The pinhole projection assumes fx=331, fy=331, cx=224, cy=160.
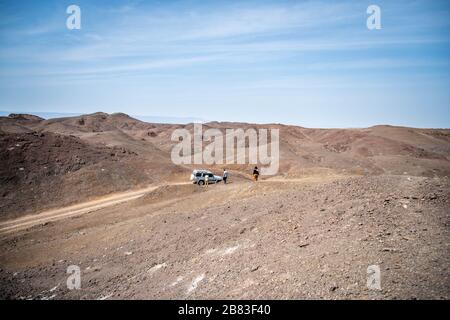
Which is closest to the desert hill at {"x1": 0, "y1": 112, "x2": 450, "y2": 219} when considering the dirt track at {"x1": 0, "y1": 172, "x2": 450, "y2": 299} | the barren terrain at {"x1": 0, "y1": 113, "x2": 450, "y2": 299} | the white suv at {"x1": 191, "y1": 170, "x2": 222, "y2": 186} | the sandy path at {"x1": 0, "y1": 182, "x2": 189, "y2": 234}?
the barren terrain at {"x1": 0, "y1": 113, "x2": 450, "y2": 299}

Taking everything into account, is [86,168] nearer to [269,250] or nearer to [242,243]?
[242,243]

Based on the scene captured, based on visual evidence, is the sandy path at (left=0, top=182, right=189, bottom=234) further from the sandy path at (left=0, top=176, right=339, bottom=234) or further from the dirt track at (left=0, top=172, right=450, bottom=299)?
the dirt track at (left=0, top=172, right=450, bottom=299)

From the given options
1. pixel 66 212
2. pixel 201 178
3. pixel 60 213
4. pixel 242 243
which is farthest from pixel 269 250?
pixel 201 178

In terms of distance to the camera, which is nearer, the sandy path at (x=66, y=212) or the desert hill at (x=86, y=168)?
the sandy path at (x=66, y=212)

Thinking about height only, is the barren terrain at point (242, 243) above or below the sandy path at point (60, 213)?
above

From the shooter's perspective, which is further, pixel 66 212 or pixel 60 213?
pixel 66 212

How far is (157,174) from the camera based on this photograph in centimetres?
4191

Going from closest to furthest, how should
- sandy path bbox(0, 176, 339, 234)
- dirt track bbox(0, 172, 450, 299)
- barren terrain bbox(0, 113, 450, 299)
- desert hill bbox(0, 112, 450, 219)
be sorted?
1. dirt track bbox(0, 172, 450, 299)
2. barren terrain bbox(0, 113, 450, 299)
3. sandy path bbox(0, 176, 339, 234)
4. desert hill bbox(0, 112, 450, 219)

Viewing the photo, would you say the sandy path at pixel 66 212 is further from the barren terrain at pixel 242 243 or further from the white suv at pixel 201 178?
the white suv at pixel 201 178

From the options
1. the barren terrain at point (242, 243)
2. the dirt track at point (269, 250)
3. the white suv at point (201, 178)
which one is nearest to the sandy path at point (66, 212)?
the barren terrain at point (242, 243)

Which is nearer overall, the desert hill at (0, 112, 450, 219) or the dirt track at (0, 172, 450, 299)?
the dirt track at (0, 172, 450, 299)

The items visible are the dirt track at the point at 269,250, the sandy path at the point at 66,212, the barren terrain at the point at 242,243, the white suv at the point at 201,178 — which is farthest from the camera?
the white suv at the point at 201,178

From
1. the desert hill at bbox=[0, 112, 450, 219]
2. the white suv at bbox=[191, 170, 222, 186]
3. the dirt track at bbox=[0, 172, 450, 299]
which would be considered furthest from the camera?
the white suv at bbox=[191, 170, 222, 186]
